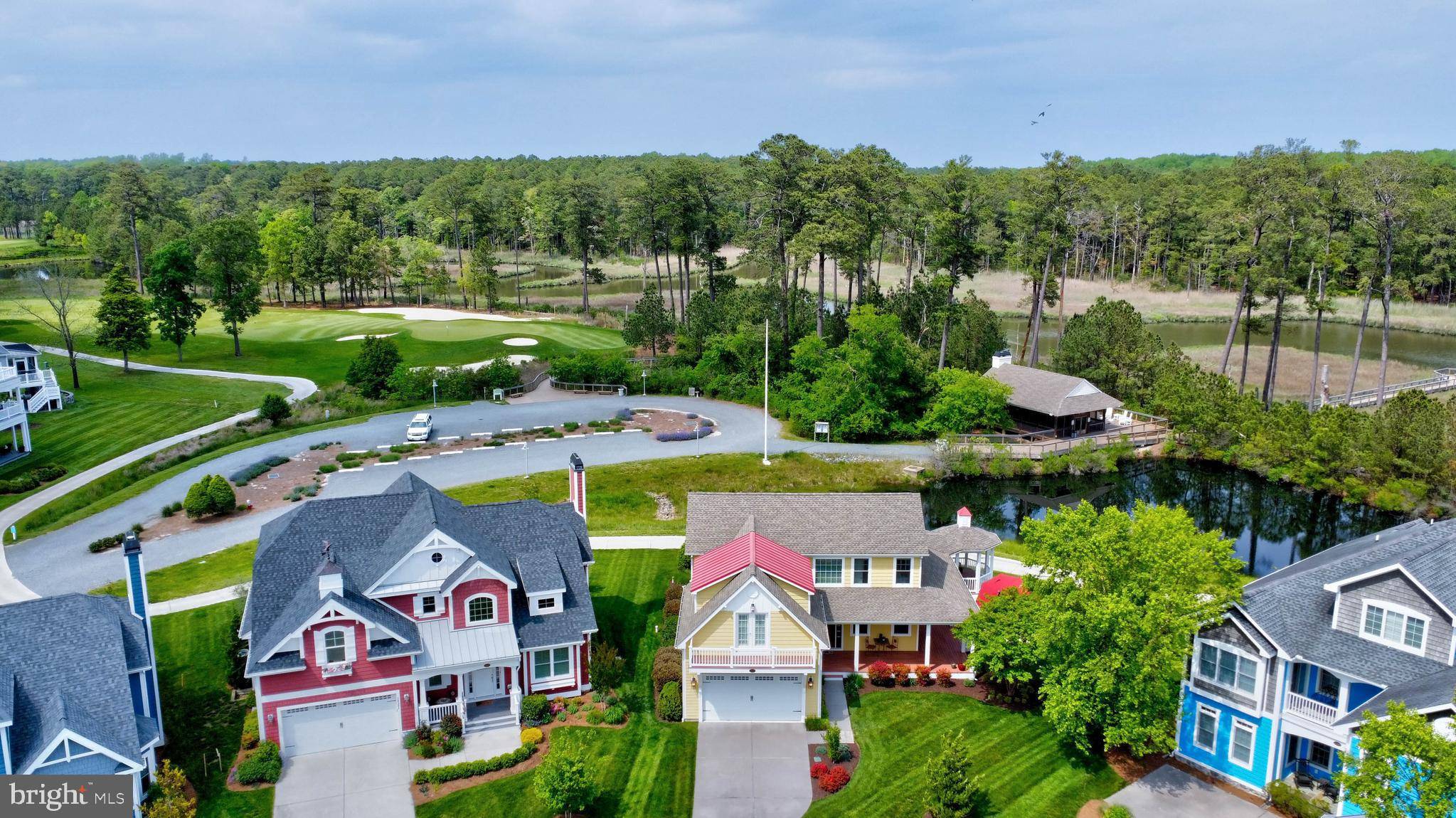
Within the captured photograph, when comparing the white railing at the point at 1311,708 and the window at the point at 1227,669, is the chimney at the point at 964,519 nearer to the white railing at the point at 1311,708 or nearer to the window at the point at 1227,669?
the window at the point at 1227,669

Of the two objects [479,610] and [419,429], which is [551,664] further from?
[419,429]

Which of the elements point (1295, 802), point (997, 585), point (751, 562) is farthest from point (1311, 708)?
point (751, 562)

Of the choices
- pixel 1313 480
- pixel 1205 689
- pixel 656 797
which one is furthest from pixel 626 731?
pixel 1313 480

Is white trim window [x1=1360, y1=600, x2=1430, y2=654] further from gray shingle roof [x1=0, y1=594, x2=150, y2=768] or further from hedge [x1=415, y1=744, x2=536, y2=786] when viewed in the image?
gray shingle roof [x1=0, y1=594, x2=150, y2=768]

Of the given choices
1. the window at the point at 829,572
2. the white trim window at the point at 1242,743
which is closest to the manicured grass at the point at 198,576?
the window at the point at 829,572

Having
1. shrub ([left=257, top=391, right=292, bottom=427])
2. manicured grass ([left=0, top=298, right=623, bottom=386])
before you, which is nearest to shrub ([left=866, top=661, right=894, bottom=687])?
shrub ([left=257, top=391, right=292, bottom=427])

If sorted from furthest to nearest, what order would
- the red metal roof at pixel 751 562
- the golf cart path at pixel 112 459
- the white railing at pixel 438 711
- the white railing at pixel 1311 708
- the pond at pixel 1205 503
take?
1. the pond at pixel 1205 503
2. the golf cart path at pixel 112 459
3. the red metal roof at pixel 751 562
4. the white railing at pixel 438 711
5. the white railing at pixel 1311 708
